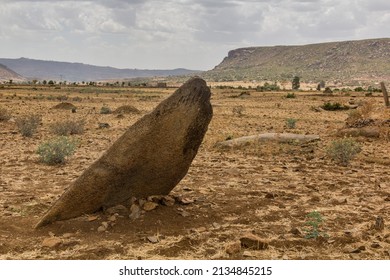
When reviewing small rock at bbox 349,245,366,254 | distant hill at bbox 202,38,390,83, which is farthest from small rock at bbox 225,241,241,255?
distant hill at bbox 202,38,390,83

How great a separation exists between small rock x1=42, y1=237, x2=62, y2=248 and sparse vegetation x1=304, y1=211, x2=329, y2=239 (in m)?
3.10

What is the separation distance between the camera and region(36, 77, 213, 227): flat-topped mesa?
704 cm

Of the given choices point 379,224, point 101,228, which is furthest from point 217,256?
point 379,224

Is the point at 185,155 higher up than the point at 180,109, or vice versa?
the point at 180,109

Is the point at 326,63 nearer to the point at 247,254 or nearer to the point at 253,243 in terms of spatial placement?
the point at 253,243

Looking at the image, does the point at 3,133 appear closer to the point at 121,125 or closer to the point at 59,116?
the point at 121,125

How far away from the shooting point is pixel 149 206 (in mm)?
7215

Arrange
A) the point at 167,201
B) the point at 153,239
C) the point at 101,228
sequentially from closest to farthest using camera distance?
the point at 153,239, the point at 101,228, the point at 167,201

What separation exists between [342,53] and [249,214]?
449 feet

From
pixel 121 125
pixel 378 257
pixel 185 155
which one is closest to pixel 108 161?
pixel 185 155

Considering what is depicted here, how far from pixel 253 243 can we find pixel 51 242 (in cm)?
246

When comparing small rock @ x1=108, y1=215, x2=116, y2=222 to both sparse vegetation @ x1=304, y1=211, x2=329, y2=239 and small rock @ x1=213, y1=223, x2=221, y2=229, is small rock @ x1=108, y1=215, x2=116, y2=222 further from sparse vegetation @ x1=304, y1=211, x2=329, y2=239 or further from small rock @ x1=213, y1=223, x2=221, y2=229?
sparse vegetation @ x1=304, y1=211, x2=329, y2=239

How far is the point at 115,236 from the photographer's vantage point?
636cm

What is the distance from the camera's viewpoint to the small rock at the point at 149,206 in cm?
719
